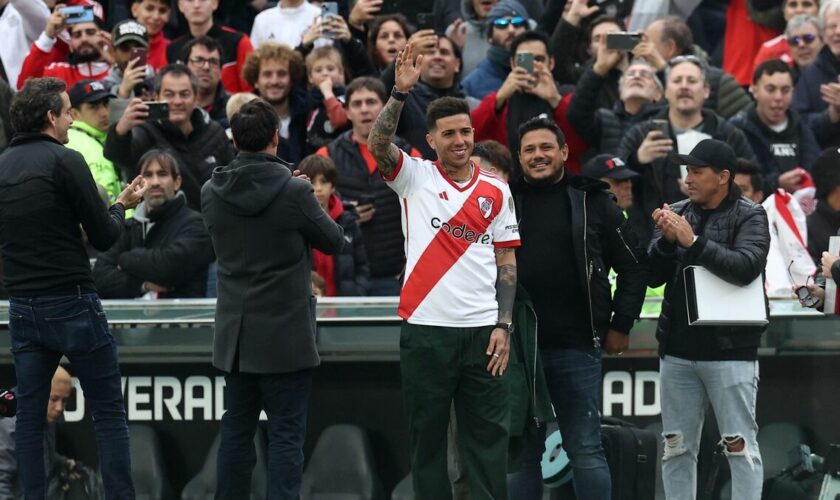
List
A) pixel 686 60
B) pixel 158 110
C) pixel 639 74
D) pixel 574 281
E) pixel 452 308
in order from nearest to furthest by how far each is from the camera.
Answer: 1. pixel 452 308
2. pixel 574 281
3. pixel 158 110
4. pixel 686 60
5. pixel 639 74

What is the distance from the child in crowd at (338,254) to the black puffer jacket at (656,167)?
5.81 feet

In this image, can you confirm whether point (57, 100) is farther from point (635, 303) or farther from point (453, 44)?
point (453, 44)

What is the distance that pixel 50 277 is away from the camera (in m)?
6.68

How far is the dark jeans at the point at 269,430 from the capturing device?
6766 millimetres

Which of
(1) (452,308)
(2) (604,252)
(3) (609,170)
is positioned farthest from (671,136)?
(1) (452,308)

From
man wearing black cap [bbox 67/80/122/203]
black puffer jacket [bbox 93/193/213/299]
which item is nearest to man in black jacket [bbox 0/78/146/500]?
black puffer jacket [bbox 93/193/213/299]

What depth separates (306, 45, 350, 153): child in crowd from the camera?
10.1 meters

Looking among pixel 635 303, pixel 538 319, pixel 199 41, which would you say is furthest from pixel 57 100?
pixel 199 41

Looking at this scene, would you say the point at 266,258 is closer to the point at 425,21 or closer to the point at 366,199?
the point at 366,199

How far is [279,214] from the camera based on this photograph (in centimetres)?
674

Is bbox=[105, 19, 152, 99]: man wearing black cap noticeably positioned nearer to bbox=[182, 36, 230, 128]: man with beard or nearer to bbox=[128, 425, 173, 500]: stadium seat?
bbox=[182, 36, 230, 128]: man with beard

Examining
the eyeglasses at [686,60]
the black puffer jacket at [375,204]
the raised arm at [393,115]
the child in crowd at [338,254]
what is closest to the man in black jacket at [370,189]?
the black puffer jacket at [375,204]

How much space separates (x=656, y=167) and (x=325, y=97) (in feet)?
7.58

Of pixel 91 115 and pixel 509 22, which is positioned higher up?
pixel 509 22
